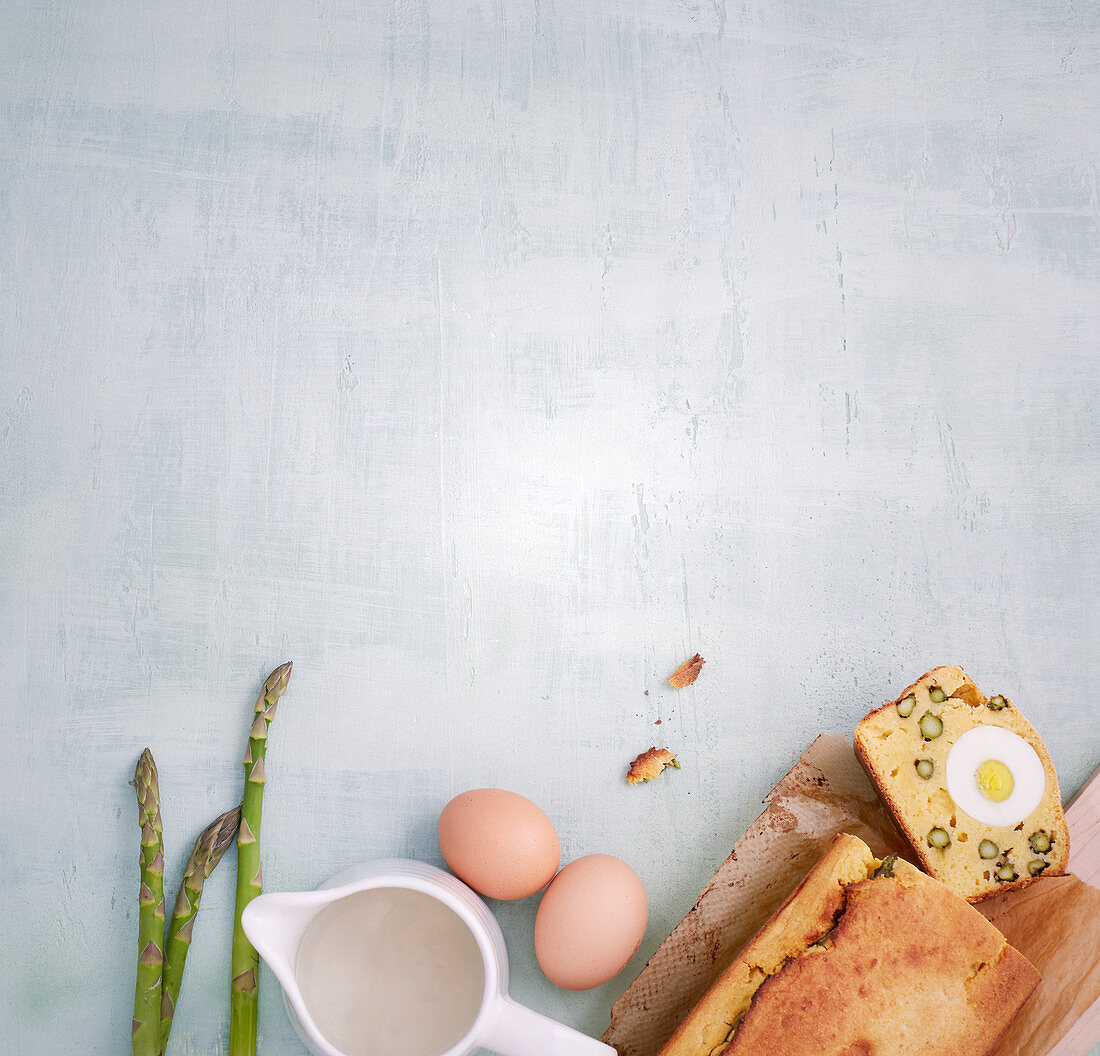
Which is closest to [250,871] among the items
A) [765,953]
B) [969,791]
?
[765,953]

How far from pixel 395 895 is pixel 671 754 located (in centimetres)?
37

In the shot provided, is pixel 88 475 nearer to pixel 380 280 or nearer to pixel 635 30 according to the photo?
pixel 380 280

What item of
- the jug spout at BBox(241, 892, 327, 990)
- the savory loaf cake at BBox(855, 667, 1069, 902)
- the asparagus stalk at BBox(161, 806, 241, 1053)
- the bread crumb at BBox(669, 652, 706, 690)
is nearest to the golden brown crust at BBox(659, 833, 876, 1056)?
the savory loaf cake at BBox(855, 667, 1069, 902)

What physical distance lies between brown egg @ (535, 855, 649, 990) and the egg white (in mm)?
391

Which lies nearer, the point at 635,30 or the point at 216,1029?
the point at 216,1029

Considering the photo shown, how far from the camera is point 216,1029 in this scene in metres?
0.98

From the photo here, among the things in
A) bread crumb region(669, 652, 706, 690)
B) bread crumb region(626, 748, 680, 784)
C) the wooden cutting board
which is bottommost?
the wooden cutting board

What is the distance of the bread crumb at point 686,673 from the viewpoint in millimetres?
1030

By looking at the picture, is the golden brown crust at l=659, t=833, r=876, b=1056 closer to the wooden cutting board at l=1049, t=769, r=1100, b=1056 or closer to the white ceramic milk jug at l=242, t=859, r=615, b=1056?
the white ceramic milk jug at l=242, t=859, r=615, b=1056

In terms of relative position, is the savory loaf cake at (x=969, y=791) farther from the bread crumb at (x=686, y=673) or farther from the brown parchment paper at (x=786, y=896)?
the bread crumb at (x=686, y=673)

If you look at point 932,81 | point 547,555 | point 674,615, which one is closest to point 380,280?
point 547,555

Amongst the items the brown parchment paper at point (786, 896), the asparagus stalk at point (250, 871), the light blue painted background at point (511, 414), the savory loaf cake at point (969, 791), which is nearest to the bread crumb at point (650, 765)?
the light blue painted background at point (511, 414)

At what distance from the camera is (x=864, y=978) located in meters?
0.81

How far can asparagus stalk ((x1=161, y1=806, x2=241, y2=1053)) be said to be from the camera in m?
0.97
